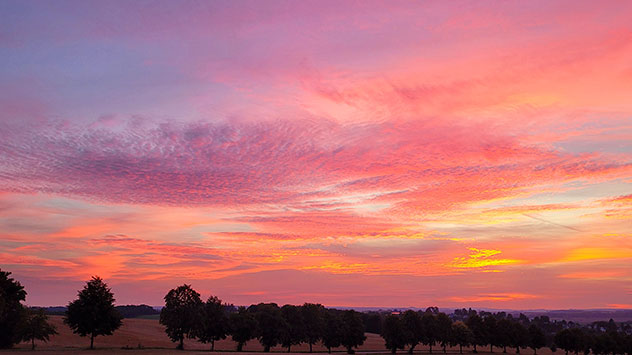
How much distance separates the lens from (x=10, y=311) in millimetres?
100938

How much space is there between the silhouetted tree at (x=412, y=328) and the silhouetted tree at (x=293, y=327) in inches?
1385

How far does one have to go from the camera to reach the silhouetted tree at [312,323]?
14862 cm

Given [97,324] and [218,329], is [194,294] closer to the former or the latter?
[218,329]

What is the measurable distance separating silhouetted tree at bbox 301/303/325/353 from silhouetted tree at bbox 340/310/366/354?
7137 millimetres

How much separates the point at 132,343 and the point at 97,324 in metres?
57.8

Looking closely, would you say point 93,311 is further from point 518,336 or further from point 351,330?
point 518,336

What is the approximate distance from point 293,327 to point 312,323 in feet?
20.7

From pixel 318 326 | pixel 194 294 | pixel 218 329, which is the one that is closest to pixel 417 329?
pixel 318 326

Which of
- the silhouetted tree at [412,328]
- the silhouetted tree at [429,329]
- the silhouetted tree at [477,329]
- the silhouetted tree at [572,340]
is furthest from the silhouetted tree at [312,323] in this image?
the silhouetted tree at [572,340]

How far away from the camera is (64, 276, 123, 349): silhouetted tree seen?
10312 cm

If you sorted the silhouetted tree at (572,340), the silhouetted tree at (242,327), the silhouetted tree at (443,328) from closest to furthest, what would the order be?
the silhouetted tree at (242,327) → the silhouetted tree at (443,328) → the silhouetted tree at (572,340)

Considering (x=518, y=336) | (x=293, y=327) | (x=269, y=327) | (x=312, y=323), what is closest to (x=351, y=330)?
(x=312, y=323)

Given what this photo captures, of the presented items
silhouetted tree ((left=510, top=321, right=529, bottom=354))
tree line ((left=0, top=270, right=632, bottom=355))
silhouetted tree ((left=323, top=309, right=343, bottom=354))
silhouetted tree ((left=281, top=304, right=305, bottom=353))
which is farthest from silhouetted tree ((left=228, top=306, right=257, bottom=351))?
silhouetted tree ((left=510, top=321, right=529, bottom=354))

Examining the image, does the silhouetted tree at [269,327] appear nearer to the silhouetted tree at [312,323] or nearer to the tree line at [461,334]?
the silhouetted tree at [312,323]
